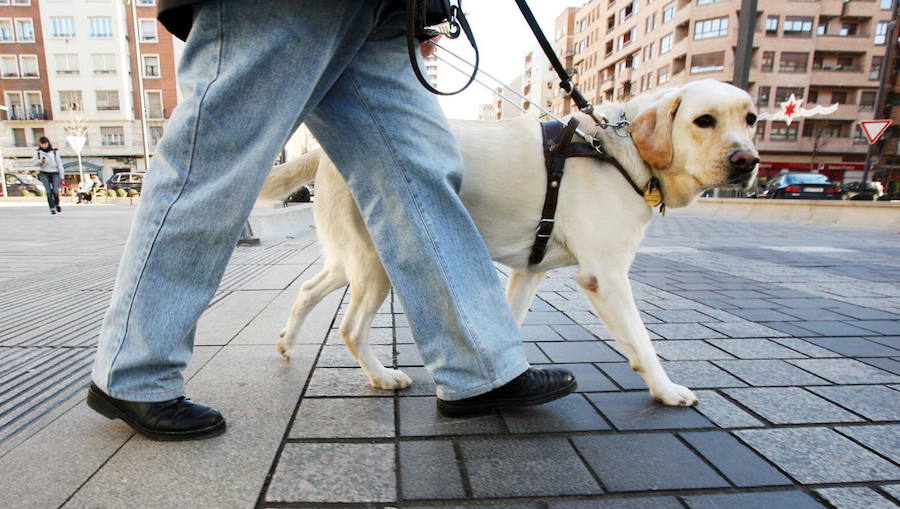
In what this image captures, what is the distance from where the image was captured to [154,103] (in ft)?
155

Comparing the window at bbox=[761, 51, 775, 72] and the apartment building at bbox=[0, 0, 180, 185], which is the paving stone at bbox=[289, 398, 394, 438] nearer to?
the apartment building at bbox=[0, 0, 180, 185]

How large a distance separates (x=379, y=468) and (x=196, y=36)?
136 cm

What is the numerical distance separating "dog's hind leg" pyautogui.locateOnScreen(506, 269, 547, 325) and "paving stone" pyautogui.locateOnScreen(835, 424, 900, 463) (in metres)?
1.25

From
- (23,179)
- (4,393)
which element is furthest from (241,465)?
(23,179)

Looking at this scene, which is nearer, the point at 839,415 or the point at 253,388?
the point at 839,415

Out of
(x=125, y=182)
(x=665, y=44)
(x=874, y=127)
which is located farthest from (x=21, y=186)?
(x=665, y=44)

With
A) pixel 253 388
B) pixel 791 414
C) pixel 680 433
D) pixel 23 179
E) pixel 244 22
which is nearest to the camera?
pixel 244 22

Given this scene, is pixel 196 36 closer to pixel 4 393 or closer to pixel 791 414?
pixel 4 393

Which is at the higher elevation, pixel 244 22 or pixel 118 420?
pixel 244 22

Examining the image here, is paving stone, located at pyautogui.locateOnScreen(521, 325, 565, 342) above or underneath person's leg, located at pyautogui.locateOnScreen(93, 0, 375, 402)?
underneath

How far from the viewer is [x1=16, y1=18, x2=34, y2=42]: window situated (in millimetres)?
Answer: 46594

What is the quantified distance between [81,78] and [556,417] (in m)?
59.6

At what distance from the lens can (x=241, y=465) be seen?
4.78 ft

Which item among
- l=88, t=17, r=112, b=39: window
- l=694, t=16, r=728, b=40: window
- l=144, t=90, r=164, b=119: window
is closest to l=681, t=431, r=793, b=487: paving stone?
l=694, t=16, r=728, b=40: window
